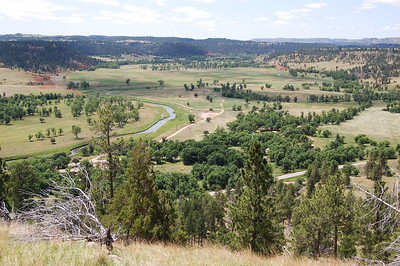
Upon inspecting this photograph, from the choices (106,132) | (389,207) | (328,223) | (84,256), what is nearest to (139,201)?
(106,132)

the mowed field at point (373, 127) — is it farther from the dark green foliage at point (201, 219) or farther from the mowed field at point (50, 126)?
the dark green foliage at point (201, 219)

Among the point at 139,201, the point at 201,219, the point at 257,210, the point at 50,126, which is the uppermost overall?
the point at 139,201

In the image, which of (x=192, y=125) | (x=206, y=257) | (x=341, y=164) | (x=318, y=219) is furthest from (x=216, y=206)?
(x=192, y=125)

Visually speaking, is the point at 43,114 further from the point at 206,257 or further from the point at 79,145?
the point at 206,257

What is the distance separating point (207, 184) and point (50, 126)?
268 ft

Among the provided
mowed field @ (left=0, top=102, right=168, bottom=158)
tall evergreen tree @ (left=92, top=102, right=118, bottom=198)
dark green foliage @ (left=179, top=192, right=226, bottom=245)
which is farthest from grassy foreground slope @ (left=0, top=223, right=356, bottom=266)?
mowed field @ (left=0, top=102, right=168, bottom=158)

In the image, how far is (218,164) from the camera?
9694 cm

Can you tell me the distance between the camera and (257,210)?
23125 mm

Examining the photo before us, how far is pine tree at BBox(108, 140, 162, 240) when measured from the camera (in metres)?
21.6

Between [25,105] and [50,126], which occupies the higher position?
[25,105]

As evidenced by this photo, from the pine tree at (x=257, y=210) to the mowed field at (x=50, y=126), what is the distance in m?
92.3

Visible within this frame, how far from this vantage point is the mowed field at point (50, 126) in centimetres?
10044

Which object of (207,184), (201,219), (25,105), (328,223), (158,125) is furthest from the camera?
(25,105)

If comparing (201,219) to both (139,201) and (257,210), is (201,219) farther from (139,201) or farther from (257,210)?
(139,201)
